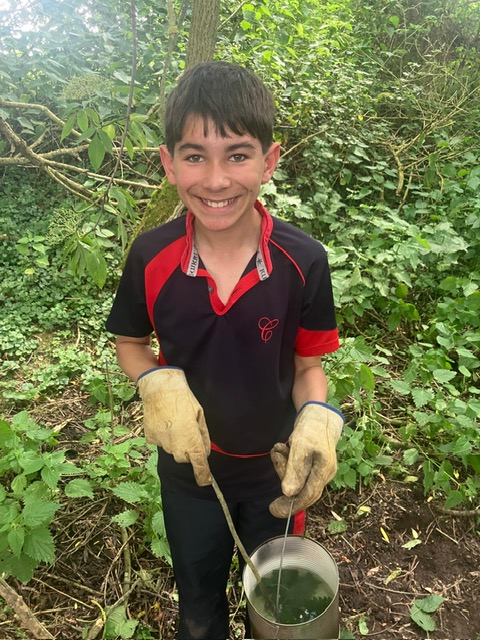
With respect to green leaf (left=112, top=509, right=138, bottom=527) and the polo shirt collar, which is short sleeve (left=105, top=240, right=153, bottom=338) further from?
green leaf (left=112, top=509, right=138, bottom=527)

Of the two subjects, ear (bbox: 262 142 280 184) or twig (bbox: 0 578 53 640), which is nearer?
ear (bbox: 262 142 280 184)

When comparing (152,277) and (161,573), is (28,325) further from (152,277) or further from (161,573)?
(152,277)

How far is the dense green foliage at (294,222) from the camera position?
2131 mm

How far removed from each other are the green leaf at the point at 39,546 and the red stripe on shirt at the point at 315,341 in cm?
107

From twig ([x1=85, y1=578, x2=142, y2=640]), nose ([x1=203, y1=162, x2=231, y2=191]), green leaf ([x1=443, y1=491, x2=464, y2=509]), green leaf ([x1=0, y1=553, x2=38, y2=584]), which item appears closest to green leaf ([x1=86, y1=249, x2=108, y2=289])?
nose ([x1=203, y1=162, x2=231, y2=191])

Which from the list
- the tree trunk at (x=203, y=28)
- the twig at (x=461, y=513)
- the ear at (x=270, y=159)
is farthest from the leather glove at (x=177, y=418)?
the tree trunk at (x=203, y=28)

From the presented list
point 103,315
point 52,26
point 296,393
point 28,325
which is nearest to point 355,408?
point 296,393

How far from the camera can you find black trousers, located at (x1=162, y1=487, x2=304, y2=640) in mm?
1542

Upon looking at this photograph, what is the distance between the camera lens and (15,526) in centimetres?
163

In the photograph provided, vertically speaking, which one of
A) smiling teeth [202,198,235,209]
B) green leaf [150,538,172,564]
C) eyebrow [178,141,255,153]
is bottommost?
green leaf [150,538,172,564]

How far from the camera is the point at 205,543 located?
1.55 metres

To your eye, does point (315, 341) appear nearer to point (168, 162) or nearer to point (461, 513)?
point (168, 162)

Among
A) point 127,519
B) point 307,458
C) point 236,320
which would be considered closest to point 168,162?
point 236,320

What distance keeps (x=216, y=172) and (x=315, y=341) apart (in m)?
0.60
